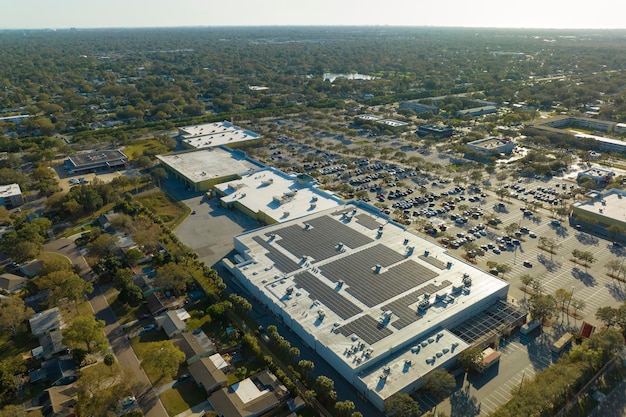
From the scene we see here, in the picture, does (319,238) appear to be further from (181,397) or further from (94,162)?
(94,162)

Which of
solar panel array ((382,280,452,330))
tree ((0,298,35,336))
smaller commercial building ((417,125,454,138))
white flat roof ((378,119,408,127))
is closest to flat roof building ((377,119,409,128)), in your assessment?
white flat roof ((378,119,408,127))

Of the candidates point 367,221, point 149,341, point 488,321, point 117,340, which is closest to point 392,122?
point 367,221

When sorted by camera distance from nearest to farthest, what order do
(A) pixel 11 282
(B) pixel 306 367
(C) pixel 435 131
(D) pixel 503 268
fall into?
(B) pixel 306 367 < (A) pixel 11 282 < (D) pixel 503 268 < (C) pixel 435 131

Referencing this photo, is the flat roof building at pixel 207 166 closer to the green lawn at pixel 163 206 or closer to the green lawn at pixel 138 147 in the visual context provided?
the green lawn at pixel 163 206

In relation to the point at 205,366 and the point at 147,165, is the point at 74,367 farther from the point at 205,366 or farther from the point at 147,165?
the point at 147,165

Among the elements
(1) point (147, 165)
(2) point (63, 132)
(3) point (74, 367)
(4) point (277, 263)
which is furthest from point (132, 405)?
(2) point (63, 132)
